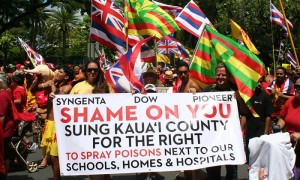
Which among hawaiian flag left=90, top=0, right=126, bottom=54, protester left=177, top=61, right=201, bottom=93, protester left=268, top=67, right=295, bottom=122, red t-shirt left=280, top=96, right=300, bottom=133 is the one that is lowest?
protester left=268, top=67, right=295, bottom=122

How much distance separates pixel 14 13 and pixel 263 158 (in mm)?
21393

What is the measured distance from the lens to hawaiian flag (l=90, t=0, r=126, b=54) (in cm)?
774

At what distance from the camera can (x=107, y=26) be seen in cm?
778

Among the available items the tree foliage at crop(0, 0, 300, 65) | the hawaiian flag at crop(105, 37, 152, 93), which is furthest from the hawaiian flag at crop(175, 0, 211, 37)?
the tree foliage at crop(0, 0, 300, 65)

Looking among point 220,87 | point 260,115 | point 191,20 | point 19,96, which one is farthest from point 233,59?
point 19,96

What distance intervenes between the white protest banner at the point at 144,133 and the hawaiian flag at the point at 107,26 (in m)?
2.12

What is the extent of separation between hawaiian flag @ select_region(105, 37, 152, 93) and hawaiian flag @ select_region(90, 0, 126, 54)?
6.13 feet

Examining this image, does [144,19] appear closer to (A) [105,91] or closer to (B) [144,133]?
(A) [105,91]

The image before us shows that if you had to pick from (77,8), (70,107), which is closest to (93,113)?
(70,107)

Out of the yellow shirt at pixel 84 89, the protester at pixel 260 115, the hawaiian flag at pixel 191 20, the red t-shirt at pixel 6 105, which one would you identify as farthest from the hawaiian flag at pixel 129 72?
the hawaiian flag at pixel 191 20

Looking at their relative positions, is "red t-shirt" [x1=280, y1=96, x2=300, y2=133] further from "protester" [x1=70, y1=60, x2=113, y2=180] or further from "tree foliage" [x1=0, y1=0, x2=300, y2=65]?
"tree foliage" [x1=0, y1=0, x2=300, y2=65]

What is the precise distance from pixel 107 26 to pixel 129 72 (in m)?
2.16

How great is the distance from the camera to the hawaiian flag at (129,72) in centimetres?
578

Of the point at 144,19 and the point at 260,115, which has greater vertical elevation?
the point at 144,19
